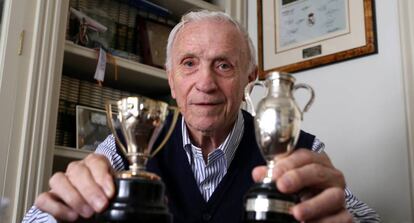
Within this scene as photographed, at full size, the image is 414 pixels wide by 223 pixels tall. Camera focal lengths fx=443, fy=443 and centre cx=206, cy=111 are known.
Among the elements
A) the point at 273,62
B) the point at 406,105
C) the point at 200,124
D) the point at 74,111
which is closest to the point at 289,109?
the point at 200,124

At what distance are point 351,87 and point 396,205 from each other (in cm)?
Answer: 44

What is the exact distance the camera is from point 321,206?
611 mm

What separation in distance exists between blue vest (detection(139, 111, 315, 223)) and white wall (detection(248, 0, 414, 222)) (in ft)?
1.50

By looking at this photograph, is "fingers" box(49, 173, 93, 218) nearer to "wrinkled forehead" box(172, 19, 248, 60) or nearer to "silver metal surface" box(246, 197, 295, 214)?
"silver metal surface" box(246, 197, 295, 214)

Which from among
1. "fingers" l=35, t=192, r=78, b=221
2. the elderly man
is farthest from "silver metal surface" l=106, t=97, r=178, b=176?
the elderly man

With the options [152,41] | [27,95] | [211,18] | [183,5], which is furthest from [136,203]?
[183,5]

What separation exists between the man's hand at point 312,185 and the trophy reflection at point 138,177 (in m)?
0.16

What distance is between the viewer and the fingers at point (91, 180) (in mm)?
626

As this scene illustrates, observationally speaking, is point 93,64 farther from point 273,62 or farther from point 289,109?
point 289,109

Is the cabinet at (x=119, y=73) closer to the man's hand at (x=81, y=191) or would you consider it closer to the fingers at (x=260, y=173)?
the man's hand at (x=81, y=191)

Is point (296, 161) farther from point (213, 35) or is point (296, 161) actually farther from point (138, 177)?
point (213, 35)

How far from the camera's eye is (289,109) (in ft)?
2.04

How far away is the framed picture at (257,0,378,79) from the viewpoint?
160 centimetres

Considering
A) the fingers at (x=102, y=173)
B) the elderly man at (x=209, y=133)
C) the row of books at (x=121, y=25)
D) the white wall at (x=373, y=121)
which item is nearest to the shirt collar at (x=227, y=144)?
the elderly man at (x=209, y=133)
